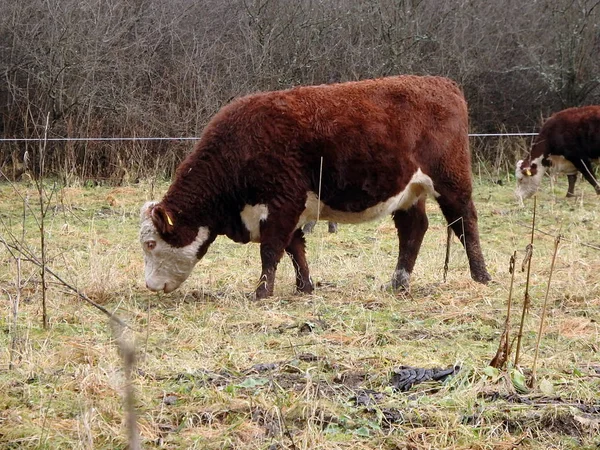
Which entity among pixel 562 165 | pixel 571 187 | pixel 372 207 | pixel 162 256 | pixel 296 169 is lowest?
pixel 571 187

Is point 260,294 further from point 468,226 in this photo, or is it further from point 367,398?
point 367,398

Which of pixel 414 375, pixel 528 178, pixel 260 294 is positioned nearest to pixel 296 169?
pixel 260 294

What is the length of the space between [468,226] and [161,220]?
282 cm

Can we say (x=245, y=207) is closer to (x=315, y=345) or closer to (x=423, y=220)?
(x=423, y=220)

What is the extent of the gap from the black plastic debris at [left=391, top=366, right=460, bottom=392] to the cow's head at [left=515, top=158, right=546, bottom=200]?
12521 millimetres

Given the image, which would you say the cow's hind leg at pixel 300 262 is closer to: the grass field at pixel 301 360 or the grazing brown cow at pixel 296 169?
the grazing brown cow at pixel 296 169

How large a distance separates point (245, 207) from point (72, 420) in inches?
153

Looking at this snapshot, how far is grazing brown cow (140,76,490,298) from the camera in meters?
7.58

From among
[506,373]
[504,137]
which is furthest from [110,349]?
[504,137]

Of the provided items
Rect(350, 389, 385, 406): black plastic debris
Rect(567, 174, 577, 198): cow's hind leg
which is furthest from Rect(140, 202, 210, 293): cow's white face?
Rect(567, 174, 577, 198): cow's hind leg

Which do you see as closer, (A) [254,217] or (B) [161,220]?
(B) [161,220]

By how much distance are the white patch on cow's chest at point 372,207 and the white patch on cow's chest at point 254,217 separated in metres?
0.39

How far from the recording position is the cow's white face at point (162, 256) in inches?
302

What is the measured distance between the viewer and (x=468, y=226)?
27.4ft
